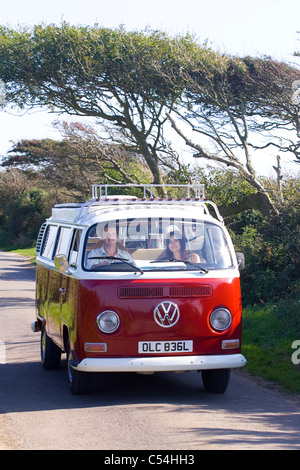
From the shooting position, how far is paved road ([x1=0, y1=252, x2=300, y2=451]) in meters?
6.55

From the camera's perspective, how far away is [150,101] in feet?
72.2

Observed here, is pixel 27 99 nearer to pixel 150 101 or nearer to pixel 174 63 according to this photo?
pixel 150 101

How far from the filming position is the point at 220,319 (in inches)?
324

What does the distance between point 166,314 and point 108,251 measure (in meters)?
1.08

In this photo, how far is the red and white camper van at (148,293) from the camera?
7941mm

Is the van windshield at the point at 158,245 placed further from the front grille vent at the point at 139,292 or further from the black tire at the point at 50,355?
the black tire at the point at 50,355

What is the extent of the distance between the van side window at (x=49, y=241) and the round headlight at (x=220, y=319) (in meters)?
3.35

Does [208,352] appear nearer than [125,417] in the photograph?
No

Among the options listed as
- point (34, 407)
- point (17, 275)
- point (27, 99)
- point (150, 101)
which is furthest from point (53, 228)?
point (17, 275)

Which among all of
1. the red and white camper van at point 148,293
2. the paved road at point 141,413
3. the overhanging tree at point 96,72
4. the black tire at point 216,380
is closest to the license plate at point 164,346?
the red and white camper van at point 148,293

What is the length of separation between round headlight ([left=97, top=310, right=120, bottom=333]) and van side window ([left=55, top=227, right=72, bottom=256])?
1.73 metres

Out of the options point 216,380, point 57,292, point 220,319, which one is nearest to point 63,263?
point 57,292

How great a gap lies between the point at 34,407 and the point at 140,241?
7.73 ft

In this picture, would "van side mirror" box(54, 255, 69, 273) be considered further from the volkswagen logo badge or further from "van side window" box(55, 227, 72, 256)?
the volkswagen logo badge
